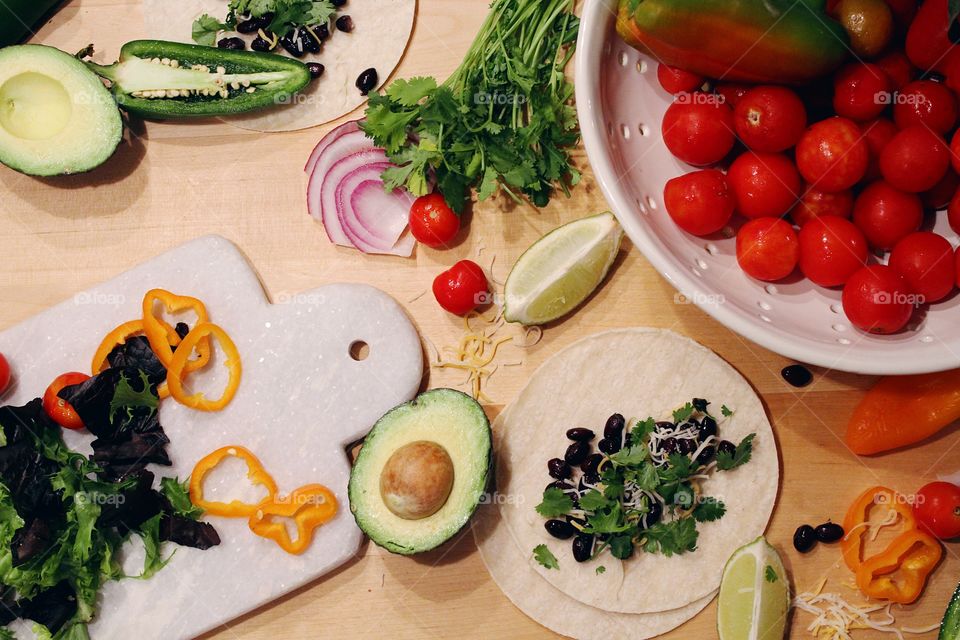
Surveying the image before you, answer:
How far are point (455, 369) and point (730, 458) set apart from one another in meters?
0.75

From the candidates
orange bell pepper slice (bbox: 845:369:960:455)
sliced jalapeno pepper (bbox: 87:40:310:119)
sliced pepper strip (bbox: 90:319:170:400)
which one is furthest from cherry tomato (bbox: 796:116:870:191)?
sliced pepper strip (bbox: 90:319:170:400)

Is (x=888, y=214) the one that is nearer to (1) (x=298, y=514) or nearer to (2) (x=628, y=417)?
(2) (x=628, y=417)

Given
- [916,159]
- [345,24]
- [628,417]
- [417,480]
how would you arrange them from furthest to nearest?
[345,24]
[628,417]
[417,480]
[916,159]

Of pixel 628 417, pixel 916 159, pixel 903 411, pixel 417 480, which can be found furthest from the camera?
pixel 628 417

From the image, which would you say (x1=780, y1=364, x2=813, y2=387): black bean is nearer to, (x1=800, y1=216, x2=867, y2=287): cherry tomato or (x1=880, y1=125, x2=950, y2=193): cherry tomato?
(x1=800, y1=216, x2=867, y2=287): cherry tomato

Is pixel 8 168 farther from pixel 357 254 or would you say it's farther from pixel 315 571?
pixel 315 571

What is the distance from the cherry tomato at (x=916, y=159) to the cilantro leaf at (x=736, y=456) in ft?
2.39

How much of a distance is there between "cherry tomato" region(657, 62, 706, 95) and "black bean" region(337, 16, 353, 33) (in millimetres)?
909

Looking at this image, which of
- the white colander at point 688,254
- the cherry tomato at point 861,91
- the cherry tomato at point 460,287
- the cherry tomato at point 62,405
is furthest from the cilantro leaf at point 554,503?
the cherry tomato at point 62,405

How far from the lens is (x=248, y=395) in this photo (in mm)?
2158

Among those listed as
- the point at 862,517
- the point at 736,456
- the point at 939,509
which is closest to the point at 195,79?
the point at 736,456

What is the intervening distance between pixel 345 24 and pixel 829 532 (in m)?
1.89

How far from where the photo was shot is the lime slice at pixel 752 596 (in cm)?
201

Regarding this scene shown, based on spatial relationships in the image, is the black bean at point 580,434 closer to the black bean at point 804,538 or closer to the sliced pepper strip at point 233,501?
the black bean at point 804,538
